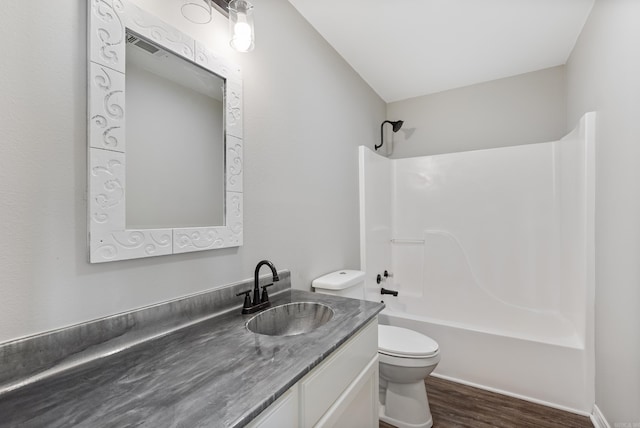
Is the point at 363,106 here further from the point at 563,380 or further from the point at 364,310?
the point at 563,380

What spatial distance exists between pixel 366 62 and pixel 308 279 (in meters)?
1.79

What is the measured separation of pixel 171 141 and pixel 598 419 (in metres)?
2.72

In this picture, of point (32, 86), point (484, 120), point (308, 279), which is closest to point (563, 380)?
point (308, 279)

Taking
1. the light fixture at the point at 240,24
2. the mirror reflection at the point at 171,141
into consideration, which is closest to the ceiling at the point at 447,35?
the light fixture at the point at 240,24

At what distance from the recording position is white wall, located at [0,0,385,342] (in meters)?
0.72

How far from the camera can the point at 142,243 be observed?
961 mm

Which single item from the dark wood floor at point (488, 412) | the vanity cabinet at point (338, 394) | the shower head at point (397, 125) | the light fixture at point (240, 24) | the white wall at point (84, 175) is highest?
the shower head at point (397, 125)

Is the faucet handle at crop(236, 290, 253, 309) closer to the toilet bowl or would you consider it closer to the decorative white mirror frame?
the decorative white mirror frame

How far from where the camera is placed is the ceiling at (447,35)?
173cm

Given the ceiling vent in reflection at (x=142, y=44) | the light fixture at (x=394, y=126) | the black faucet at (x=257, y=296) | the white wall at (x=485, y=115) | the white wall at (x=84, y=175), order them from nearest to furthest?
1. the white wall at (x=84, y=175)
2. the ceiling vent in reflection at (x=142, y=44)
3. the black faucet at (x=257, y=296)
4. the white wall at (x=485, y=115)
5. the light fixture at (x=394, y=126)

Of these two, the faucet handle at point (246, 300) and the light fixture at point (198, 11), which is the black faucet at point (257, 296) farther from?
the light fixture at point (198, 11)

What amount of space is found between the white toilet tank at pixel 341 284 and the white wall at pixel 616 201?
132 centimetres

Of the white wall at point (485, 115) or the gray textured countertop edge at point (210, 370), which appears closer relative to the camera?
the gray textured countertop edge at point (210, 370)

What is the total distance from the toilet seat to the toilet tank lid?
1.30ft
